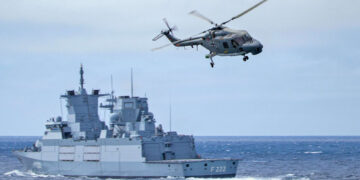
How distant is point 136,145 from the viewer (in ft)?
139

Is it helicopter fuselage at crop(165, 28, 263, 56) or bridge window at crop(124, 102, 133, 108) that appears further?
bridge window at crop(124, 102, 133, 108)

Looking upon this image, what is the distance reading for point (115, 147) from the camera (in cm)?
4366

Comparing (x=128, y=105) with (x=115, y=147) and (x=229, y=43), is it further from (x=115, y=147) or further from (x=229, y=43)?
(x=229, y=43)

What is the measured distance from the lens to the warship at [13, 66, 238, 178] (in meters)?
40.8

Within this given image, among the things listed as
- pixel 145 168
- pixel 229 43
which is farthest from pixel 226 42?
pixel 145 168

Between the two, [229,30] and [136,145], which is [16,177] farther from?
[229,30]

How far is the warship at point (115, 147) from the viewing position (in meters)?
40.8

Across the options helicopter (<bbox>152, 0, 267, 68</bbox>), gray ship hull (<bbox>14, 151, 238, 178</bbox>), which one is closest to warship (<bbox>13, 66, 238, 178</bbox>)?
gray ship hull (<bbox>14, 151, 238, 178</bbox>)

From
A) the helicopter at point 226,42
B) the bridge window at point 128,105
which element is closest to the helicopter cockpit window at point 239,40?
the helicopter at point 226,42

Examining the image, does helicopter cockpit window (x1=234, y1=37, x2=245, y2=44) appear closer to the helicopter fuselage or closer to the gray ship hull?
the helicopter fuselage

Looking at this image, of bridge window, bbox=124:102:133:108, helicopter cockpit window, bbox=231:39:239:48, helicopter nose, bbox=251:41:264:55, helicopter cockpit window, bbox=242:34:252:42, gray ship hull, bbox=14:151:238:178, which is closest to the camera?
helicopter nose, bbox=251:41:264:55

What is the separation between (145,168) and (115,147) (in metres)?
3.40

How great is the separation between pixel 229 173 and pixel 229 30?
15.1 m

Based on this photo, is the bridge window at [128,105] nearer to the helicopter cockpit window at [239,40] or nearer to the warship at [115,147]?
the warship at [115,147]
